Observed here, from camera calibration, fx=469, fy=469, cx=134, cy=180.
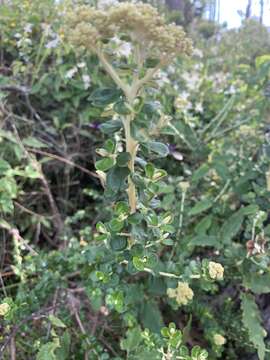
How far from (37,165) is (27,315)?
563 millimetres

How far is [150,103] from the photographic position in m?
0.71

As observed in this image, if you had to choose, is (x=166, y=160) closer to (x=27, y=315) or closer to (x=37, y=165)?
(x=37, y=165)

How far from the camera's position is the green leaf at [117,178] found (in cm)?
71

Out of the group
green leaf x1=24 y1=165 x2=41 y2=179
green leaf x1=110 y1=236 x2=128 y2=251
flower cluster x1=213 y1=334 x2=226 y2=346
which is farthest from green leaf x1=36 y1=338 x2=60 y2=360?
green leaf x1=24 y1=165 x2=41 y2=179

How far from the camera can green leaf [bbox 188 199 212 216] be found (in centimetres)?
122

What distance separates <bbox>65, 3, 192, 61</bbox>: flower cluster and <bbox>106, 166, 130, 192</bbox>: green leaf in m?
0.18

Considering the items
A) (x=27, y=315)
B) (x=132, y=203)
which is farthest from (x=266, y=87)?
(x=27, y=315)

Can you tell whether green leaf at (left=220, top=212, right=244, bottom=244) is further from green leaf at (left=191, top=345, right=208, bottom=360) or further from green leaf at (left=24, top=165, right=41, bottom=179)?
green leaf at (left=24, top=165, right=41, bottom=179)

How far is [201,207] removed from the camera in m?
1.24

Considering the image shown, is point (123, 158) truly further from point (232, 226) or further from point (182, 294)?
Answer: point (232, 226)

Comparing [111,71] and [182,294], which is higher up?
[111,71]

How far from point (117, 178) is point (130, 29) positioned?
22cm

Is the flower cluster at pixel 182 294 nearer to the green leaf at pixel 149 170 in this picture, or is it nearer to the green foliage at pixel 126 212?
the green foliage at pixel 126 212

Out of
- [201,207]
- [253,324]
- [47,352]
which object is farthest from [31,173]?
[253,324]
